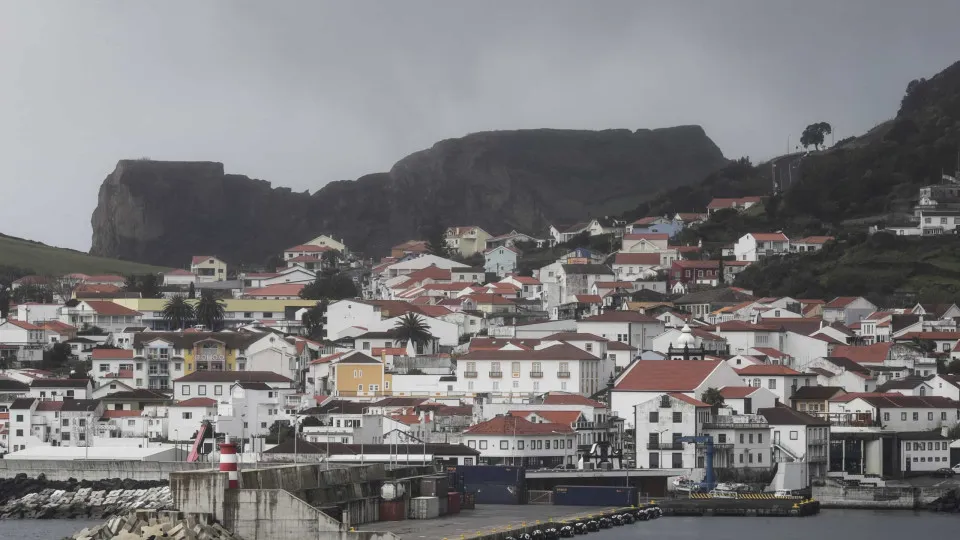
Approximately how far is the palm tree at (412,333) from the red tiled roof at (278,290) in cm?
2821

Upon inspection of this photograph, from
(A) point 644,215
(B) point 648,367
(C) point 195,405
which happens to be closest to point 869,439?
(B) point 648,367

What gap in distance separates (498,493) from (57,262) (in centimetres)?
10744

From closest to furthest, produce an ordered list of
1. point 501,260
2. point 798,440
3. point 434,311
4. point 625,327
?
point 798,440 → point 625,327 → point 434,311 → point 501,260

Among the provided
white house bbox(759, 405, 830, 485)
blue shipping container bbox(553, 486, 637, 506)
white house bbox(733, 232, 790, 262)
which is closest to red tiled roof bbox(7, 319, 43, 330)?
white house bbox(733, 232, 790, 262)

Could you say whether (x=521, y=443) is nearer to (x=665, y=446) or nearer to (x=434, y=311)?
(x=665, y=446)

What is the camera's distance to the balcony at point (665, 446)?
2904 inches

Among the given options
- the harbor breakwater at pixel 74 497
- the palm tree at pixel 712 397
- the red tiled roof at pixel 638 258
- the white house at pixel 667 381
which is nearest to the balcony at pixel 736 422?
the palm tree at pixel 712 397

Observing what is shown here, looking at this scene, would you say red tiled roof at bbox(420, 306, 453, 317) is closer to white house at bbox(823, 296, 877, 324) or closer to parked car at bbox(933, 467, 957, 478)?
white house at bbox(823, 296, 877, 324)

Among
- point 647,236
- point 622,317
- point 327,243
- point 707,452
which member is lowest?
point 707,452

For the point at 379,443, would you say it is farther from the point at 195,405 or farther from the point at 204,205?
the point at 204,205

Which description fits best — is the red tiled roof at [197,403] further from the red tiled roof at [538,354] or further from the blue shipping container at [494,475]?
the blue shipping container at [494,475]

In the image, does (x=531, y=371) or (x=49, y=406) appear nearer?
(x=531, y=371)

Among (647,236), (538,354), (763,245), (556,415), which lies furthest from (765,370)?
(647,236)

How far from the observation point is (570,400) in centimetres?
8044
